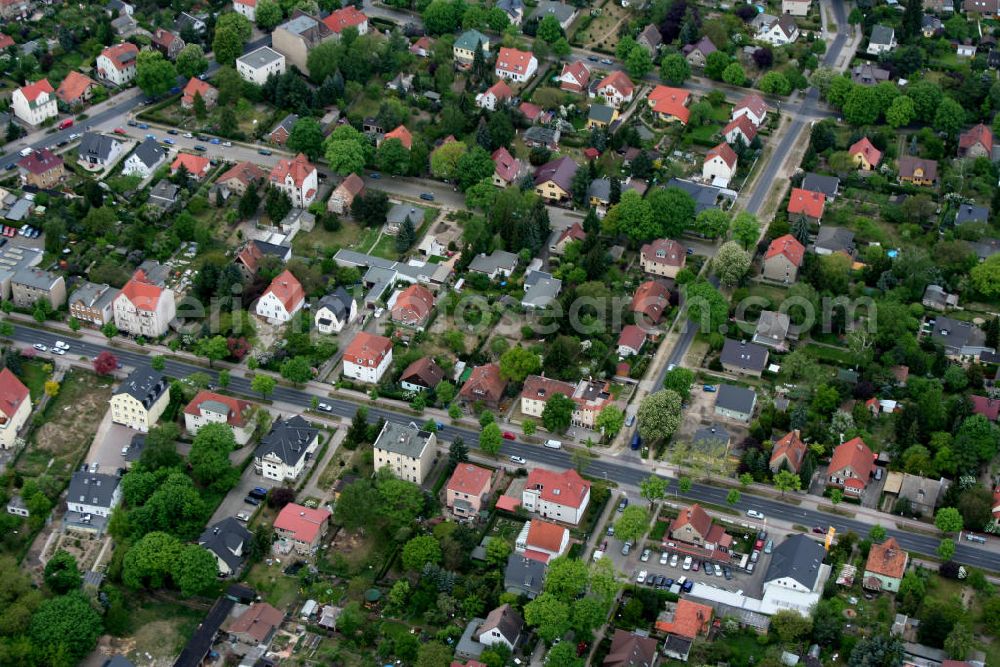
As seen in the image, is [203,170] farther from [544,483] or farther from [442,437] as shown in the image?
[544,483]

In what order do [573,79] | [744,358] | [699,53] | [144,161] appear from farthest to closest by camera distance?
[699,53] < [573,79] < [144,161] < [744,358]

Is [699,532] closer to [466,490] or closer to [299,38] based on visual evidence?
[466,490]

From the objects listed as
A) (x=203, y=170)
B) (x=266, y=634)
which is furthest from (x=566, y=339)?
(x=203, y=170)

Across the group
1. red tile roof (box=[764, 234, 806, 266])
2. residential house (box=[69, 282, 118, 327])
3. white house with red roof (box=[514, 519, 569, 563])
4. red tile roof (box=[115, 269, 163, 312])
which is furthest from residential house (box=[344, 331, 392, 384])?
red tile roof (box=[764, 234, 806, 266])

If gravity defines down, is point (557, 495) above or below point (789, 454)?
below

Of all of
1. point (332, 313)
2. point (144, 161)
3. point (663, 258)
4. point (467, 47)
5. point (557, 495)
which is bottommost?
point (144, 161)

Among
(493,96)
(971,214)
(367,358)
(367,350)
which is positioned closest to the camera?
(367,358)

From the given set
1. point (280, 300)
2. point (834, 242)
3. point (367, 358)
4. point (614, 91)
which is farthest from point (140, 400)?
point (614, 91)

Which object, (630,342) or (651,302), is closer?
(630,342)
